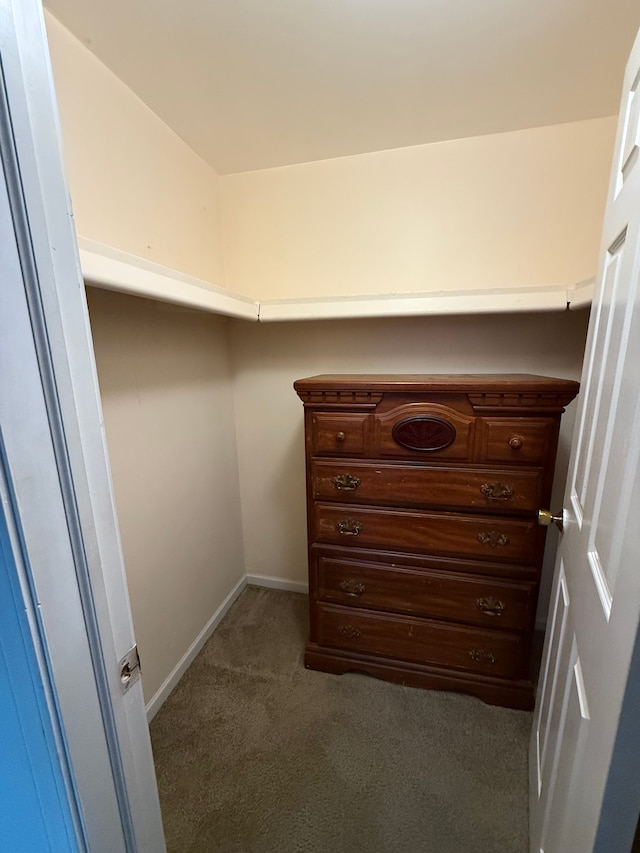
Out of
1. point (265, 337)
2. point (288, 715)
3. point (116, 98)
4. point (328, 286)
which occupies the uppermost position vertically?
point (116, 98)

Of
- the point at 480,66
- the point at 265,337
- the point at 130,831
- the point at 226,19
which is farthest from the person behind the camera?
the point at 265,337

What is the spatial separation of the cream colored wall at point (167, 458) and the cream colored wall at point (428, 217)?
534 mm

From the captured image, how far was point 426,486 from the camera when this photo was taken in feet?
4.66

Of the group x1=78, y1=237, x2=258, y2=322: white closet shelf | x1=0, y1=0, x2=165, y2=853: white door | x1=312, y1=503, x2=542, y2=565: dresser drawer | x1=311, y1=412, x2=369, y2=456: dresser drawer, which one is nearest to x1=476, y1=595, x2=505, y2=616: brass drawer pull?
x1=312, y1=503, x2=542, y2=565: dresser drawer

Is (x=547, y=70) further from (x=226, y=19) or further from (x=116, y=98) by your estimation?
(x=116, y=98)

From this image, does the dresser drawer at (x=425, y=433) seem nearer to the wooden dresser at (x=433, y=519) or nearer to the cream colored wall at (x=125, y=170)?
the wooden dresser at (x=433, y=519)

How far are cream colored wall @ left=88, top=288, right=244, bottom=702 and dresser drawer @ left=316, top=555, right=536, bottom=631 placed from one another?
65 cm

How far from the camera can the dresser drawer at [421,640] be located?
1468 mm

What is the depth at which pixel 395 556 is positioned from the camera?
1508mm

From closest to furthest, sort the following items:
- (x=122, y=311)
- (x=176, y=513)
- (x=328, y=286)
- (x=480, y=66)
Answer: (x=480, y=66), (x=122, y=311), (x=176, y=513), (x=328, y=286)

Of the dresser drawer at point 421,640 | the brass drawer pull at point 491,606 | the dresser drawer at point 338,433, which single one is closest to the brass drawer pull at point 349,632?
the dresser drawer at point 421,640

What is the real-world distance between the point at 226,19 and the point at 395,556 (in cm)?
183

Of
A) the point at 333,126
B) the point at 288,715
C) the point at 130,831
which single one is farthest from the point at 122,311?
the point at 288,715

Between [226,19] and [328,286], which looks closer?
[226,19]
